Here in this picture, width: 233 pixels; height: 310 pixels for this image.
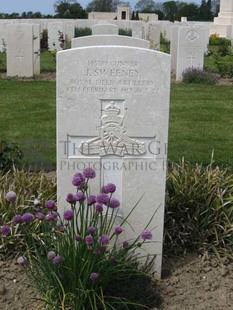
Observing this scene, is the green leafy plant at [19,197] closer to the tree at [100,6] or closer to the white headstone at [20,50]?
the white headstone at [20,50]

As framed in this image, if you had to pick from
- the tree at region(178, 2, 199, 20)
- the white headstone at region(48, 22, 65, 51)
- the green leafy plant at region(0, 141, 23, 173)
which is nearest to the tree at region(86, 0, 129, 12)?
the tree at region(178, 2, 199, 20)

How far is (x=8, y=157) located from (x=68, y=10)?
163 ft

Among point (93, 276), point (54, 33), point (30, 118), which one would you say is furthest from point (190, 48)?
point (93, 276)

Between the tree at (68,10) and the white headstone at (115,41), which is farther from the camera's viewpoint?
the tree at (68,10)

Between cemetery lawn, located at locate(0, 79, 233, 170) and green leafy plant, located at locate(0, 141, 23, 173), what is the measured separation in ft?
1.02

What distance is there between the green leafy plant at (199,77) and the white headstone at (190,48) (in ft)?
1.08

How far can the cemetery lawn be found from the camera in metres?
6.85

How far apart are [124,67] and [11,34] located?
10.5 meters

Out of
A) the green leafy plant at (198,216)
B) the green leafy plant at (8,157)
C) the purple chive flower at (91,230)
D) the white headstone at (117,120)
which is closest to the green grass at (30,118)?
the green leafy plant at (8,157)

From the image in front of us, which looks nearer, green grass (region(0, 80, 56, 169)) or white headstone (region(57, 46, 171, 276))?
white headstone (region(57, 46, 171, 276))

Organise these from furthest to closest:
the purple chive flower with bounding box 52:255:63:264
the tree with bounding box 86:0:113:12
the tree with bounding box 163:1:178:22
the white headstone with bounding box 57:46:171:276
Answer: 1. the tree with bounding box 86:0:113:12
2. the tree with bounding box 163:1:178:22
3. the white headstone with bounding box 57:46:171:276
4. the purple chive flower with bounding box 52:255:63:264

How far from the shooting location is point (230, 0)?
33.8 metres

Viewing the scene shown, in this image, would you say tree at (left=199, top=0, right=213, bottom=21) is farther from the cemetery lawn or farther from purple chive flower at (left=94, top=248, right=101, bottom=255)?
purple chive flower at (left=94, top=248, right=101, bottom=255)

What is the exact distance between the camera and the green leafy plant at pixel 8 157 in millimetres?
5254
